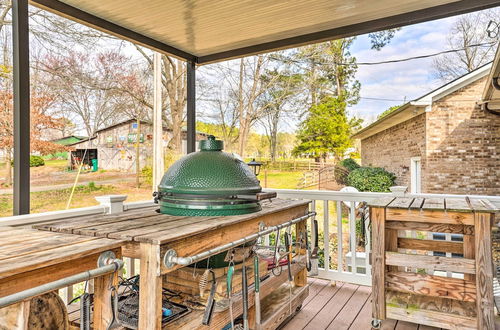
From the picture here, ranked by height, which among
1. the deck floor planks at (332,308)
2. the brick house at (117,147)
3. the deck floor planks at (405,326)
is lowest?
the deck floor planks at (405,326)

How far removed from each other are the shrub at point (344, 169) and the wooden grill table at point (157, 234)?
293 inches

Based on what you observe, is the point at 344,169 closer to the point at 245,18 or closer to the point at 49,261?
the point at 245,18

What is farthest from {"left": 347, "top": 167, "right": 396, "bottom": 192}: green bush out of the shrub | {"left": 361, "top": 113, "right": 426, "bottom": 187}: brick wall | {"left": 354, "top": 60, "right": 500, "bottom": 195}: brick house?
{"left": 354, "top": 60, "right": 500, "bottom": 195}: brick house

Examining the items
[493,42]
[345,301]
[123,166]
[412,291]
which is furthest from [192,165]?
[493,42]

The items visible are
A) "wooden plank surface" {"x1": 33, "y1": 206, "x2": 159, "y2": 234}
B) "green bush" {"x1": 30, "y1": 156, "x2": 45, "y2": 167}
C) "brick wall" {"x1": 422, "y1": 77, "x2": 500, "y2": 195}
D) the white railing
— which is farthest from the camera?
"brick wall" {"x1": 422, "y1": 77, "x2": 500, "y2": 195}

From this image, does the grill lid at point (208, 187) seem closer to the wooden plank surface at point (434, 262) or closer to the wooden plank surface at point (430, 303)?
the wooden plank surface at point (434, 262)

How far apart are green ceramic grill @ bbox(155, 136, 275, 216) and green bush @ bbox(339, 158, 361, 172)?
305 inches

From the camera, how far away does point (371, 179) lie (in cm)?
838

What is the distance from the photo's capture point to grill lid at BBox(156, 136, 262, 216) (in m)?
1.85

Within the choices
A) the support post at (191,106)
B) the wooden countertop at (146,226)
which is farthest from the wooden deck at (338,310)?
the support post at (191,106)

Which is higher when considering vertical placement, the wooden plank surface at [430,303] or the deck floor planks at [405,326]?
the wooden plank surface at [430,303]

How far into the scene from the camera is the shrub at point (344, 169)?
9.23m

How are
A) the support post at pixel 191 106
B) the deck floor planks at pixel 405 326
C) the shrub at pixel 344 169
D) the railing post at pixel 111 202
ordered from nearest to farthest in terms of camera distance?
the railing post at pixel 111 202
the deck floor planks at pixel 405 326
the support post at pixel 191 106
the shrub at pixel 344 169

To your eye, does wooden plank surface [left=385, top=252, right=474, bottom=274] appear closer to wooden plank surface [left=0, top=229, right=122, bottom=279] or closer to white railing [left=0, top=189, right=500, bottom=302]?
white railing [left=0, top=189, right=500, bottom=302]
